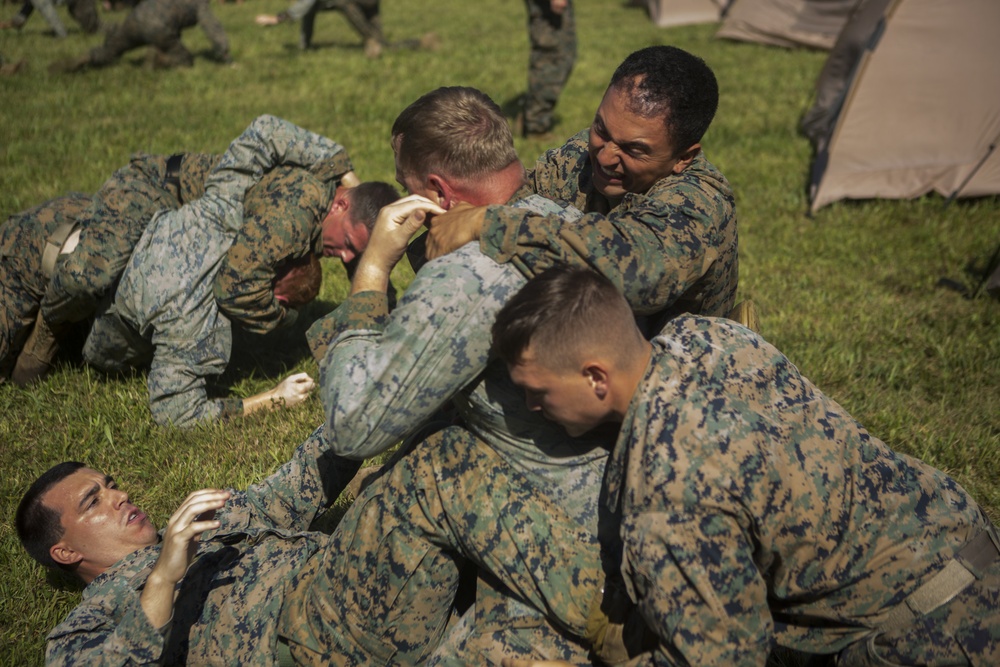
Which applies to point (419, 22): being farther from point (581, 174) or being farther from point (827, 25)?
point (581, 174)

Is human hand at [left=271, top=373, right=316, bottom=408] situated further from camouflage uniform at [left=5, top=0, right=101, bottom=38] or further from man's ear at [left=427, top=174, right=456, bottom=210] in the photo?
camouflage uniform at [left=5, top=0, right=101, bottom=38]

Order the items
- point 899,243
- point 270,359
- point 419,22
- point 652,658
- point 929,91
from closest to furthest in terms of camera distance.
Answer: point 652,658
point 270,359
point 899,243
point 929,91
point 419,22

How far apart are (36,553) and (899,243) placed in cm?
634

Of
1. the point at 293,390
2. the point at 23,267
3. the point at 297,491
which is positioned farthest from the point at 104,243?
the point at 297,491

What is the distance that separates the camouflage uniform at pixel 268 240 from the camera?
4379 millimetres

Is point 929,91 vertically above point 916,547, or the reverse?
point 916,547

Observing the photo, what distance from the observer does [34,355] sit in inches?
198

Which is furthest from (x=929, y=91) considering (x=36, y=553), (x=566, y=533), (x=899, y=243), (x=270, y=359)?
(x=36, y=553)

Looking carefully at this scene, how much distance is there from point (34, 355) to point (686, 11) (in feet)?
49.3

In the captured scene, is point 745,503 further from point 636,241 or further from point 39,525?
point 39,525

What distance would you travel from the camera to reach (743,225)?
741cm

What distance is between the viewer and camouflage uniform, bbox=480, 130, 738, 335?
2.57 m

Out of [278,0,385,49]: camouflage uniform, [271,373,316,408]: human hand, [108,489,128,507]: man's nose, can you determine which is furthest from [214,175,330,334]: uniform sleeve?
[278,0,385,49]: camouflage uniform

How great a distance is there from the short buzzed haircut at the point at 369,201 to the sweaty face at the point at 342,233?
0.03 meters
